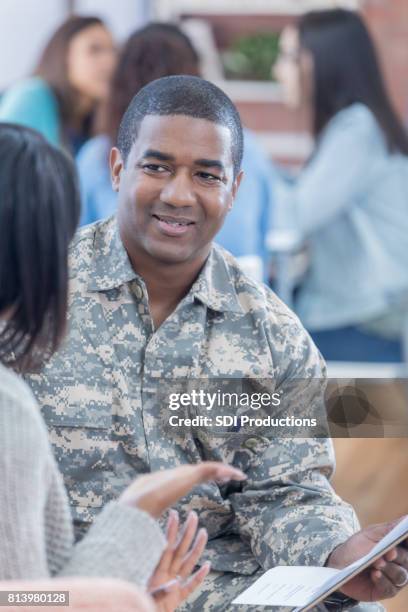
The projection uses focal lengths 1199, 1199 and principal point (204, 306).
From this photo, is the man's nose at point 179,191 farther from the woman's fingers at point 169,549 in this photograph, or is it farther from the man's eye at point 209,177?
the woman's fingers at point 169,549

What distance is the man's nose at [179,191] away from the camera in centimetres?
155

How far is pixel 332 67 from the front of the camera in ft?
11.2

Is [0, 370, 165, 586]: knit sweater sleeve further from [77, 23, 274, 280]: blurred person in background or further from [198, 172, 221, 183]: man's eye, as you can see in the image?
[77, 23, 274, 280]: blurred person in background

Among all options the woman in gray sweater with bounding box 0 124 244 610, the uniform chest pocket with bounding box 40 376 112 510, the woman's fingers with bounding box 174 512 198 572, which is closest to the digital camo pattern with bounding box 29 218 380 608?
the uniform chest pocket with bounding box 40 376 112 510

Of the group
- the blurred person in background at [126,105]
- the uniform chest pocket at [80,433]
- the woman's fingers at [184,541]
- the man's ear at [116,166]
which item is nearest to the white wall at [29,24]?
the blurred person in background at [126,105]

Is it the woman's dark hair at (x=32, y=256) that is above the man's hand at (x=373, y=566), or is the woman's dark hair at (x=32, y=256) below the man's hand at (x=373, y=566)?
above

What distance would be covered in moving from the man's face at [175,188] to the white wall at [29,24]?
3076 millimetres

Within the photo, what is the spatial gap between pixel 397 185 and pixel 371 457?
31.0 inches

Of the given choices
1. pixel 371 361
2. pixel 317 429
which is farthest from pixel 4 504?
pixel 371 361

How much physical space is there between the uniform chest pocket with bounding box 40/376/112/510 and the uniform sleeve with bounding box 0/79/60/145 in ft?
6.14

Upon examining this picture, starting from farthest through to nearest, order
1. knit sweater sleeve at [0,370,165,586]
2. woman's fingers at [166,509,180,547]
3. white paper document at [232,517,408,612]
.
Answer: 1. white paper document at [232,517,408,612]
2. woman's fingers at [166,509,180,547]
3. knit sweater sleeve at [0,370,165,586]

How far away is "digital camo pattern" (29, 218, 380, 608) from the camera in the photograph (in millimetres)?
1531

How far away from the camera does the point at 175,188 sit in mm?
1554

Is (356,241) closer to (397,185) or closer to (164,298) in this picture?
(397,185)
